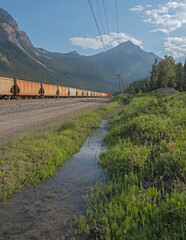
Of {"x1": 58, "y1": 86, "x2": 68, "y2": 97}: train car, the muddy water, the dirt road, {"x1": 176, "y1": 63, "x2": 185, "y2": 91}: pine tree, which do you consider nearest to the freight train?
{"x1": 58, "y1": 86, "x2": 68, "y2": 97}: train car

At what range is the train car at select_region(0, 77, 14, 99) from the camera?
819 inches

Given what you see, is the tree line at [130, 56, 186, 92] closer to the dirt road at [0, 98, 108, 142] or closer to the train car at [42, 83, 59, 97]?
the train car at [42, 83, 59, 97]

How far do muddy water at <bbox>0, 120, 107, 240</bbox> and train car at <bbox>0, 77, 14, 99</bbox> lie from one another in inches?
733

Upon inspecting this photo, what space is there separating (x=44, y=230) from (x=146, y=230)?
153 centimetres

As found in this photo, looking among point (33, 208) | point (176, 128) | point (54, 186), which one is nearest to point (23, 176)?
point (54, 186)

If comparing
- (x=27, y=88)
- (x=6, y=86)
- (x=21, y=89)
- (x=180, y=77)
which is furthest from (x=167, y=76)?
(x=6, y=86)

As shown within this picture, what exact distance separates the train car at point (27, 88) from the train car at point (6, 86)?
1434 mm

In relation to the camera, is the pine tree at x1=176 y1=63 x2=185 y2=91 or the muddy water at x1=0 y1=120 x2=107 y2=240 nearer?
the muddy water at x1=0 y1=120 x2=107 y2=240

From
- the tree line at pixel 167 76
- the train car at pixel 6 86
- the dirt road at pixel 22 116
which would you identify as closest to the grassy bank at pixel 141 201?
the dirt road at pixel 22 116

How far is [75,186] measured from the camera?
14.3 feet

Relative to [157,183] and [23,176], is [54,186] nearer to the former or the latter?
[23,176]

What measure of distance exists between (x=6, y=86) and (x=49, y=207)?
2127 centimetres

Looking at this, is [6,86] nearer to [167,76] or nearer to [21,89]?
[21,89]

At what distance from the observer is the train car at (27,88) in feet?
82.2
